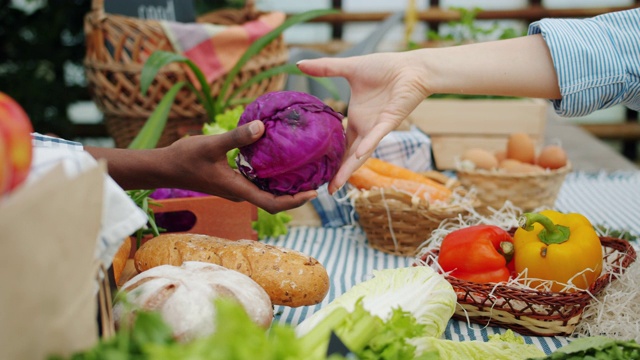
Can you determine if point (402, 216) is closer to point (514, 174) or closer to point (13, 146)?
point (514, 174)

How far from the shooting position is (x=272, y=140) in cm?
151

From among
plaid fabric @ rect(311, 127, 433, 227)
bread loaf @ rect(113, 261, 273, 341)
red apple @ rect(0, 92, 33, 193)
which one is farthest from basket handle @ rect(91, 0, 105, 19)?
red apple @ rect(0, 92, 33, 193)

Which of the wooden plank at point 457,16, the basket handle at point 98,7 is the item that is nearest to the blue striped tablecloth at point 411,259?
the basket handle at point 98,7

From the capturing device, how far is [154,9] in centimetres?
312

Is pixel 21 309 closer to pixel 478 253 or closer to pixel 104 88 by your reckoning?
pixel 478 253

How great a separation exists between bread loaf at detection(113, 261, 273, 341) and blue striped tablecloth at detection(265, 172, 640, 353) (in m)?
0.33

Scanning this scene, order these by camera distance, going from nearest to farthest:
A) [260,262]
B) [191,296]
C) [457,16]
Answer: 1. [191,296]
2. [260,262]
3. [457,16]

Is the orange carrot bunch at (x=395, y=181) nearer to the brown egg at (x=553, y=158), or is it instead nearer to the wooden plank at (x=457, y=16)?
the brown egg at (x=553, y=158)

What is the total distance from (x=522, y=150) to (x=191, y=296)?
6.20 ft

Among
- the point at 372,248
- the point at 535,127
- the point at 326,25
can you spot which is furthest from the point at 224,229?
the point at 326,25

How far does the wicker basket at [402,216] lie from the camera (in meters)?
2.10

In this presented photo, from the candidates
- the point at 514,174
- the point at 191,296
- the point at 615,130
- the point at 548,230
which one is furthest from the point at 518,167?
the point at 615,130

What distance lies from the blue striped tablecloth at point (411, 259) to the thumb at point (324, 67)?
22.9 inches

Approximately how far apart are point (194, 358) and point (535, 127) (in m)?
2.82
